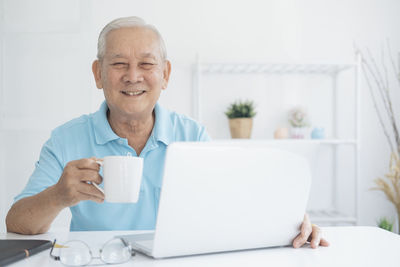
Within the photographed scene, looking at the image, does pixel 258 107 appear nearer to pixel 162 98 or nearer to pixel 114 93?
pixel 162 98

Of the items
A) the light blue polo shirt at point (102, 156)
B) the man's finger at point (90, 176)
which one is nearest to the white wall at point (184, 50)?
the light blue polo shirt at point (102, 156)

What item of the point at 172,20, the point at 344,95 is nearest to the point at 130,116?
the point at 172,20

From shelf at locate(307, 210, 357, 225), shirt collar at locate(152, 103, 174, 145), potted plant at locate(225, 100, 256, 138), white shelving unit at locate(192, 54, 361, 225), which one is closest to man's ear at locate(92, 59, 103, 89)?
shirt collar at locate(152, 103, 174, 145)

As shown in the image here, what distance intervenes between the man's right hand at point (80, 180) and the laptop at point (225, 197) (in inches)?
5.9

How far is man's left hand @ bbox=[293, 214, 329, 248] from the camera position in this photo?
0.89m

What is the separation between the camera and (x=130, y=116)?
1373mm

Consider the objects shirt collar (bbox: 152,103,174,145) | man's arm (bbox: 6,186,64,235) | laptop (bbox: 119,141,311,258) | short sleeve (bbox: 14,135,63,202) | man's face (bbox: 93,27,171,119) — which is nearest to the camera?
laptop (bbox: 119,141,311,258)

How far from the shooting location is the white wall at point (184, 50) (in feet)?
8.74

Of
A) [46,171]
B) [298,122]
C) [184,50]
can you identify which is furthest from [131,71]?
[298,122]

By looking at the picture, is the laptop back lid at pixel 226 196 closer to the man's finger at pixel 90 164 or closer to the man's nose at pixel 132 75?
the man's finger at pixel 90 164

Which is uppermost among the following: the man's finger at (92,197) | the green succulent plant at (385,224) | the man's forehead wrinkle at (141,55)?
the man's forehead wrinkle at (141,55)

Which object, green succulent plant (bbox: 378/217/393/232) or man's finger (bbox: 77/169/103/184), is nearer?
man's finger (bbox: 77/169/103/184)

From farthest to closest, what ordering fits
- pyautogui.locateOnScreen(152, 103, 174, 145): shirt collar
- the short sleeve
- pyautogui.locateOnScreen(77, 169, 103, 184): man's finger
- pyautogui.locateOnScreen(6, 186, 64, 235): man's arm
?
pyautogui.locateOnScreen(152, 103, 174, 145): shirt collar < the short sleeve < pyautogui.locateOnScreen(6, 186, 64, 235): man's arm < pyautogui.locateOnScreen(77, 169, 103, 184): man's finger

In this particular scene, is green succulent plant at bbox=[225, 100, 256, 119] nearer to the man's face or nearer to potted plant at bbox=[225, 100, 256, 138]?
potted plant at bbox=[225, 100, 256, 138]
